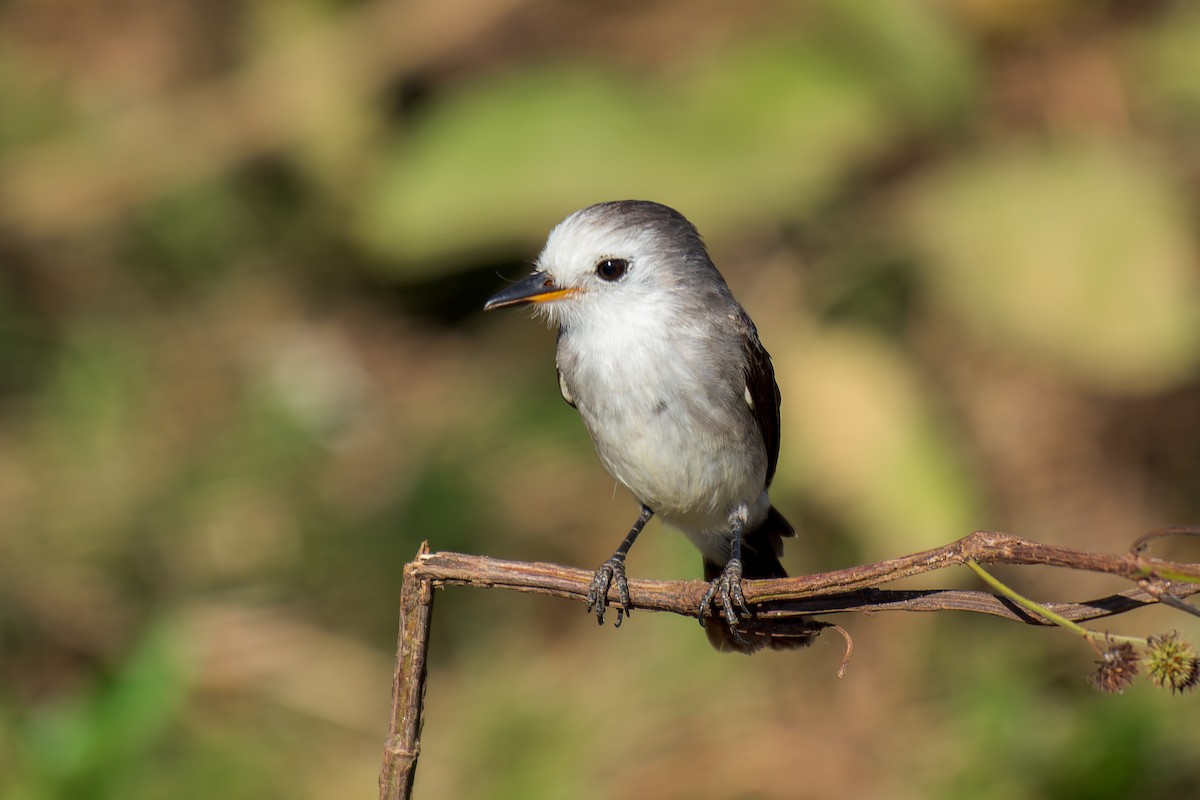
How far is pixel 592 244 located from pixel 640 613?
2.22 meters

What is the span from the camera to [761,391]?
13.0 feet

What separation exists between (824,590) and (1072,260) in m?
3.84

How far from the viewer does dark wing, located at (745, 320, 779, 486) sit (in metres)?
3.90

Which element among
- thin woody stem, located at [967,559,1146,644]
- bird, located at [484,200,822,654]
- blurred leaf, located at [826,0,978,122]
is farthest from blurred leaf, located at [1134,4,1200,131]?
thin woody stem, located at [967,559,1146,644]

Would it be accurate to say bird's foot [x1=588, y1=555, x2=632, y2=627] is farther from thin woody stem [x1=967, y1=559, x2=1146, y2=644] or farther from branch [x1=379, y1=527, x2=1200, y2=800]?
thin woody stem [x1=967, y1=559, x2=1146, y2=644]

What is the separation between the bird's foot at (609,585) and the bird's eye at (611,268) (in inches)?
28.4

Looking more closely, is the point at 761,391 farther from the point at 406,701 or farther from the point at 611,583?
the point at 406,701

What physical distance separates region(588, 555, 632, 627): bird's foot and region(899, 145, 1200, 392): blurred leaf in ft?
8.60

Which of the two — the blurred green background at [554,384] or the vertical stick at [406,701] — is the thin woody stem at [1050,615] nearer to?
the vertical stick at [406,701]

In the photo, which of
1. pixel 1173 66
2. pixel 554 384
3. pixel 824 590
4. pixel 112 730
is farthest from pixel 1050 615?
pixel 1173 66

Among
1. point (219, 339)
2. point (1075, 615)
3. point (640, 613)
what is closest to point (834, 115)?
point (640, 613)

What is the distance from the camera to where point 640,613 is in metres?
5.64

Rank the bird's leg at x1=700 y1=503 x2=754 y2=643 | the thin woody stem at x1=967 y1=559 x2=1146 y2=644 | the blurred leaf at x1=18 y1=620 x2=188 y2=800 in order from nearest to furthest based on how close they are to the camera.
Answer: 1. the thin woody stem at x1=967 y1=559 x2=1146 y2=644
2. the bird's leg at x1=700 y1=503 x2=754 y2=643
3. the blurred leaf at x1=18 y1=620 x2=188 y2=800

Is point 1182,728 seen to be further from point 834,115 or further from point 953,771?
point 834,115
